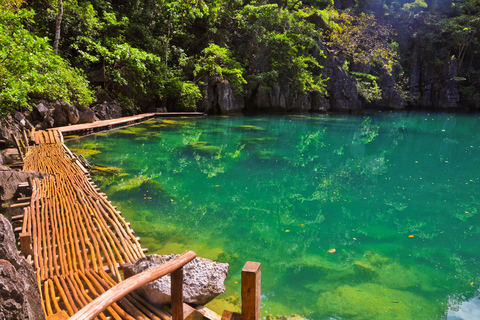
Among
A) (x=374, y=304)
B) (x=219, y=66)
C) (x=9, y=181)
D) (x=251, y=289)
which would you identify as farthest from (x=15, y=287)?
(x=219, y=66)

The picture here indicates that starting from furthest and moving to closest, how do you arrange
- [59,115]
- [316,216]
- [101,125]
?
[101,125] → [59,115] → [316,216]

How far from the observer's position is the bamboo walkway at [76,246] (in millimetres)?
2309

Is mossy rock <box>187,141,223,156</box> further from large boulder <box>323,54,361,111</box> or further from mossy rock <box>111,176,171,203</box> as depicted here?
large boulder <box>323,54,361,111</box>

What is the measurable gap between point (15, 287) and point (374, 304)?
3.20m

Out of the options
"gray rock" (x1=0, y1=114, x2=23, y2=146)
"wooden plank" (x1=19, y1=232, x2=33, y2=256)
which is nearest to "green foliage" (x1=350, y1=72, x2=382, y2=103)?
"gray rock" (x1=0, y1=114, x2=23, y2=146)

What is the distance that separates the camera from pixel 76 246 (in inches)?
127

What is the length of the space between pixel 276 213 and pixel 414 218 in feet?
8.03

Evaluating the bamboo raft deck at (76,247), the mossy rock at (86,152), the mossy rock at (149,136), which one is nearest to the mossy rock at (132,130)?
the mossy rock at (149,136)

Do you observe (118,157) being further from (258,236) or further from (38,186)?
(258,236)

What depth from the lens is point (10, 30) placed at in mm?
8703

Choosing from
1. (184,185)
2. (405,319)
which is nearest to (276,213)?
(184,185)

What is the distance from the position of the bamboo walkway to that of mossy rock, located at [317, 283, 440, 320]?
1.88m

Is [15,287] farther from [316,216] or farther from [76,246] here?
[316,216]

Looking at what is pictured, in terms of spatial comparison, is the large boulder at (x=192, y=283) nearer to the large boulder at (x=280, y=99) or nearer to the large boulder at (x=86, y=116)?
the large boulder at (x=86, y=116)
